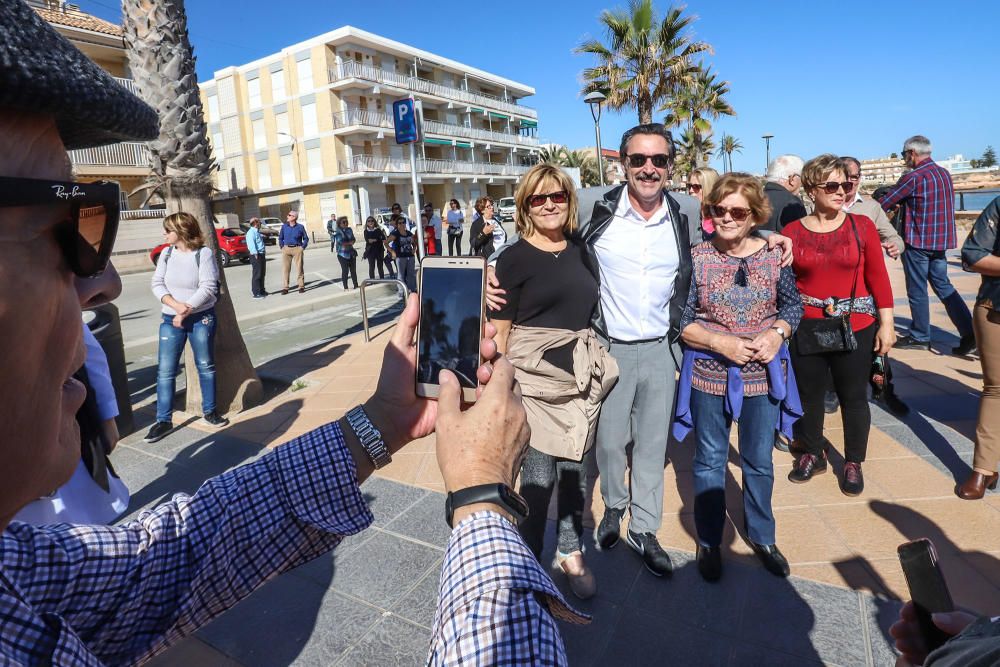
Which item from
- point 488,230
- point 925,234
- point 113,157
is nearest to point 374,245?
point 488,230

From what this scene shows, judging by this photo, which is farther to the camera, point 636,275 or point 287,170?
point 287,170

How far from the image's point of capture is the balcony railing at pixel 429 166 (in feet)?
133

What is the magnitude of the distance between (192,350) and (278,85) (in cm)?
4463

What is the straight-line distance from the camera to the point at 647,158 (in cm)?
291

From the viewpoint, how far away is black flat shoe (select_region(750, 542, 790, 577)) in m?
2.67

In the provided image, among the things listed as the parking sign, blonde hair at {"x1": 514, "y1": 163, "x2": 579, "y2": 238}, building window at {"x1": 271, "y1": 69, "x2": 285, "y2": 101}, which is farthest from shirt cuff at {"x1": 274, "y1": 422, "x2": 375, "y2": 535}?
building window at {"x1": 271, "y1": 69, "x2": 285, "y2": 101}

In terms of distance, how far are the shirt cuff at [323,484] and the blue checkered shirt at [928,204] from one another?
6894 mm

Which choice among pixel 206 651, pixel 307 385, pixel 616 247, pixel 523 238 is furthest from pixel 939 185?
pixel 206 651

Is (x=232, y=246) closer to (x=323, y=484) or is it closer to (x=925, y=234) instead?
(x=925, y=234)

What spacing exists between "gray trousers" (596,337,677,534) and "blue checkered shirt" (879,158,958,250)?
4.99m

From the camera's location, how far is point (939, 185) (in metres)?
6.00

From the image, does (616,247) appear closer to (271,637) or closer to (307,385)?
(271,637)

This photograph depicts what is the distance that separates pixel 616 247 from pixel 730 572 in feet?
5.39

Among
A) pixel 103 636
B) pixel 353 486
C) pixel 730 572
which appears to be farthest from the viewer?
pixel 730 572
